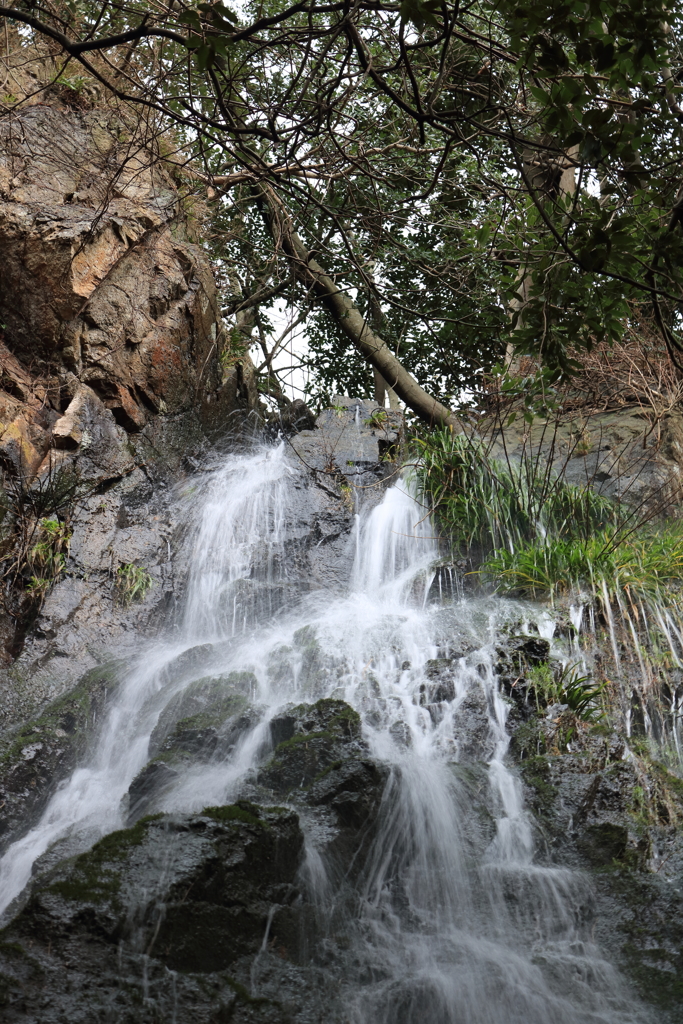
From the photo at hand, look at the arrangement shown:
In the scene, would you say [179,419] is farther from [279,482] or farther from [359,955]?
[359,955]

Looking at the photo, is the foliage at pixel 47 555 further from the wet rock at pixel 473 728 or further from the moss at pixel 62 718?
the wet rock at pixel 473 728

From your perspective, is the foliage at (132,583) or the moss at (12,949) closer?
the moss at (12,949)

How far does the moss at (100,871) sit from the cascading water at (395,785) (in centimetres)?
75

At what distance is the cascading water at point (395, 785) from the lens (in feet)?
12.2

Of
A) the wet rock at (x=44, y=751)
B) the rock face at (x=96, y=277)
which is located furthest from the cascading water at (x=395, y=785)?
the rock face at (x=96, y=277)

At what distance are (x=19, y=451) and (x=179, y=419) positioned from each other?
1980mm

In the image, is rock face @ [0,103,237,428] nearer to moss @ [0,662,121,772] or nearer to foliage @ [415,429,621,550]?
moss @ [0,662,121,772]

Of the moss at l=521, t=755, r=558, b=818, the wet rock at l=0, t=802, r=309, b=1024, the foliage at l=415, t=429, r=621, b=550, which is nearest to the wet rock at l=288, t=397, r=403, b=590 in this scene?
the foliage at l=415, t=429, r=621, b=550

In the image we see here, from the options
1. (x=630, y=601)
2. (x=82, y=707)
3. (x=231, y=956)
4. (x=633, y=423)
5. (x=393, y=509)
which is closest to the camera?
(x=231, y=956)

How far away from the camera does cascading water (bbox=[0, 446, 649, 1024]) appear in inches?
146

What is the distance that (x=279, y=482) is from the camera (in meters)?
9.05

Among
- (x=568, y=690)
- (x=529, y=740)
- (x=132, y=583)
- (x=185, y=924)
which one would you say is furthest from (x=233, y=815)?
(x=132, y=583)

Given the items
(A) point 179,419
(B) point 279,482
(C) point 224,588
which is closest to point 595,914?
(C) point 224,588

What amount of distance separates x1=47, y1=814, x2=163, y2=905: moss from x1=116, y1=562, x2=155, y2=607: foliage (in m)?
3.53
